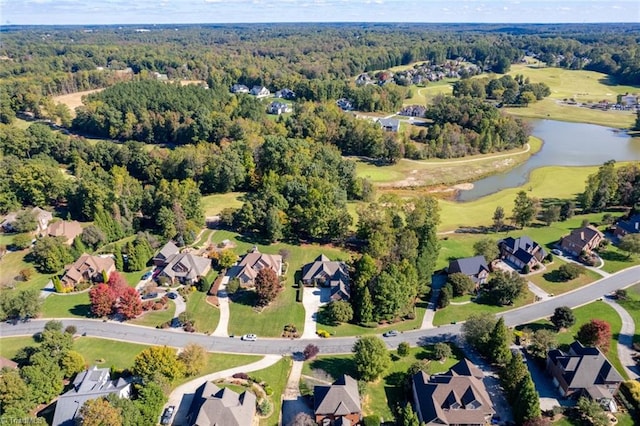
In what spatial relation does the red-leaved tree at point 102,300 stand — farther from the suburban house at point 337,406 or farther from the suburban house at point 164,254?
the suburban house at point 337,406

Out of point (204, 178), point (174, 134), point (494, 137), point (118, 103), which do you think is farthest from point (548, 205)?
point (118, 103)

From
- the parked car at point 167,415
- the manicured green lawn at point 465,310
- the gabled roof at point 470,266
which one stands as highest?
the gabled roof at point 470,266

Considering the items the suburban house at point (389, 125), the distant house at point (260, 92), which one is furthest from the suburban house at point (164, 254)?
the distant house at point (260, 92)

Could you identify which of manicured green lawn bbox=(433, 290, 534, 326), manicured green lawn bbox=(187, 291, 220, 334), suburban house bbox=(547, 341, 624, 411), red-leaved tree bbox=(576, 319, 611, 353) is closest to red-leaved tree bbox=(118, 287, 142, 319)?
manicured green lawn bbox=(187, 291, 220, 334)

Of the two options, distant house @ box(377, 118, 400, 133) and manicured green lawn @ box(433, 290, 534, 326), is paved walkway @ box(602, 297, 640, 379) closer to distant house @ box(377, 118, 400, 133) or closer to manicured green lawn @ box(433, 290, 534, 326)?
manicured green lawn @ box(433, 290, 534, 326)

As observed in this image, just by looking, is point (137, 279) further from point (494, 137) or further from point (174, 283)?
point (494, 137)

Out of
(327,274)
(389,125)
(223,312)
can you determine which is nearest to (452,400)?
(327,274)
